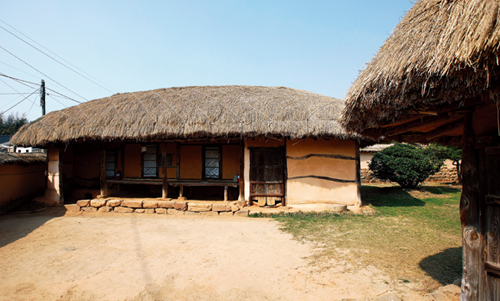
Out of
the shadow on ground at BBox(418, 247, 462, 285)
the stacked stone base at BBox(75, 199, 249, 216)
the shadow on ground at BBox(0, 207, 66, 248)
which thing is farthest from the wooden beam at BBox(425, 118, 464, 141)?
the shadow on ground at BBox(0, 207, 66, 248)

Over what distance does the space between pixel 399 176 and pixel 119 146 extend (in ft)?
39.5

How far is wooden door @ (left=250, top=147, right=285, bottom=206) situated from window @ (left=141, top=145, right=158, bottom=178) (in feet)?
14.9

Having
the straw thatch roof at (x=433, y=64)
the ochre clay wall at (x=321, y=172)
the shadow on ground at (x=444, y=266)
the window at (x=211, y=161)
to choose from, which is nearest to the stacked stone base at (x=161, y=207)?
the ochre clay wall at (x=321, y=172)

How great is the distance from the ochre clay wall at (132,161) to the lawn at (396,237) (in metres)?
6.49

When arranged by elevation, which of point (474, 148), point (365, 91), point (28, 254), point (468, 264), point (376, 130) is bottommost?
point (28, 254)

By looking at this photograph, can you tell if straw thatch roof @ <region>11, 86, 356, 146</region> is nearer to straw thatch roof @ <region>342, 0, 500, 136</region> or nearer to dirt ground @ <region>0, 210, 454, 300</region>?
dirt ground @ <region>0, 210, 454, 300</region>

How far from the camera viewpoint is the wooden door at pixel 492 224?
8.43 ft

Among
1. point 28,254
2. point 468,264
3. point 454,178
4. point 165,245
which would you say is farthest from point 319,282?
point 454,178

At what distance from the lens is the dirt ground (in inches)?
137

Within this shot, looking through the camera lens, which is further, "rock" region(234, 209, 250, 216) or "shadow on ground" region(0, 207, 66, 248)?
"rock" region(234, 209, 250, 216)

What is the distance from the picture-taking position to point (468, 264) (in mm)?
2762

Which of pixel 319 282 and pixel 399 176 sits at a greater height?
pixel 399 176

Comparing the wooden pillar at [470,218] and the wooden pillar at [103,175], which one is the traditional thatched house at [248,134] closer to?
the wooden pillar at [103,175]

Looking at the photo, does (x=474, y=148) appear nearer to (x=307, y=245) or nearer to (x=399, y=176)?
(x=307, y=245)
